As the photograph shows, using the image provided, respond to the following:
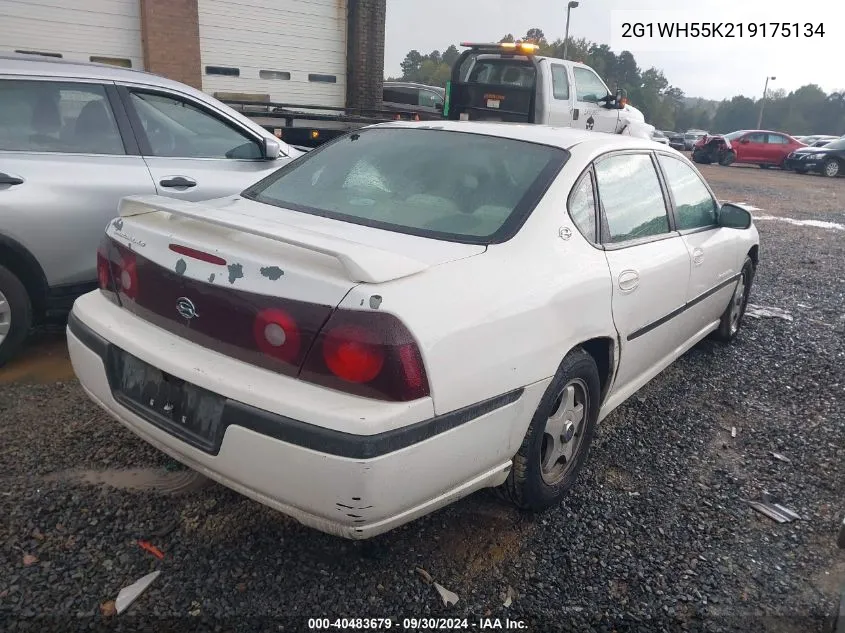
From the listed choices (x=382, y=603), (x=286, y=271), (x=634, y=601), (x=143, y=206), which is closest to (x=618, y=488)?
(x=634, y=601)

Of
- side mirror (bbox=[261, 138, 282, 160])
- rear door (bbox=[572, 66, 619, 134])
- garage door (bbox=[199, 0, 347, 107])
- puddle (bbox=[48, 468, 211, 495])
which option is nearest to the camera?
puddle (bbox=[48, 468, 211, 495])

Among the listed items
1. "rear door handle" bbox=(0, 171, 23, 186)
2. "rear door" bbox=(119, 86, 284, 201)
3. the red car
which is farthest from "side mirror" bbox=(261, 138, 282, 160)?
the red car

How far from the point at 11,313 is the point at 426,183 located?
240 cm

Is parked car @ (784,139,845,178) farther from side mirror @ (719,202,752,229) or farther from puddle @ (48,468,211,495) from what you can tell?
puddle @ (48,468,211,495)

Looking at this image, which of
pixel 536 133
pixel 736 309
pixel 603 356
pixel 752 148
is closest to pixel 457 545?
pixel 603 356

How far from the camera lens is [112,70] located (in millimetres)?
4266

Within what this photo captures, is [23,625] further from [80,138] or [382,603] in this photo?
[80,138]

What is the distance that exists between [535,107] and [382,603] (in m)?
10.3

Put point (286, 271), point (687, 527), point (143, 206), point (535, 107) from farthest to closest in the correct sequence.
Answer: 1. point (535, 107)
2. point (687, 527)
3. point (143, 206)
4. point (286, 271)

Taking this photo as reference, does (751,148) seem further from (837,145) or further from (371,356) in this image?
(371,356)

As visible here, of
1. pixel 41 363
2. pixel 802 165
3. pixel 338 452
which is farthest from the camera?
pixel 802 165

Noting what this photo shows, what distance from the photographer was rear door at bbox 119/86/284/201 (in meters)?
4.23

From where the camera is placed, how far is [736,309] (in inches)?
197

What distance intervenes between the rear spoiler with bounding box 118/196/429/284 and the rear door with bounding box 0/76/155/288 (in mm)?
1501
